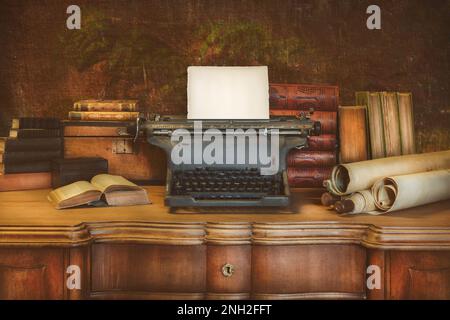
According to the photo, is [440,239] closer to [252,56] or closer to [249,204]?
[249,204]

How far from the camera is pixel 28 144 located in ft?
7.95

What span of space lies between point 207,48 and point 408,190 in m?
1.37

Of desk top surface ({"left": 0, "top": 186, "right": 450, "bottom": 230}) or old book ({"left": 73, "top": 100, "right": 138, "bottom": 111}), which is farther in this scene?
old book ({"left": 73, "top": 100, "right": 138, "bottom": 111})

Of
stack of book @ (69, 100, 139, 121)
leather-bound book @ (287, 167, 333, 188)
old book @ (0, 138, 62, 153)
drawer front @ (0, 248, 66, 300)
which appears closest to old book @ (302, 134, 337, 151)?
leather-bound book @ (287, 167, 333, 188)

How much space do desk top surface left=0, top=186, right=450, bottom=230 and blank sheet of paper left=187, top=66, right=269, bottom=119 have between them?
1.49 feet

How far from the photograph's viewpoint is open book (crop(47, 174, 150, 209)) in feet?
6.66

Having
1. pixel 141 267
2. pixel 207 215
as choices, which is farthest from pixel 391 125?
pixel 141 267

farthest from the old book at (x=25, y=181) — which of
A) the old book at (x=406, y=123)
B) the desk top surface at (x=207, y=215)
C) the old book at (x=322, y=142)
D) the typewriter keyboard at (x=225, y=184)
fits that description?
the old book at (x=406, y=123)

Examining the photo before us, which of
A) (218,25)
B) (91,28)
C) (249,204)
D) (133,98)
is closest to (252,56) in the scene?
(218,25)

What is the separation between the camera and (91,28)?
9.29 feet

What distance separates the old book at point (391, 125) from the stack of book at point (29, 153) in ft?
4.99

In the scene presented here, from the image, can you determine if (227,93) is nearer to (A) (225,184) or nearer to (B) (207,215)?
(A) (225,184)

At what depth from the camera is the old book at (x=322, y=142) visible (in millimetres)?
2584

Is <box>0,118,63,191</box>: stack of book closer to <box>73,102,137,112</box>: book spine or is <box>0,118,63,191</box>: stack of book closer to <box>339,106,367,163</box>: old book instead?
<box>73,102,137,112</box>: book spine
